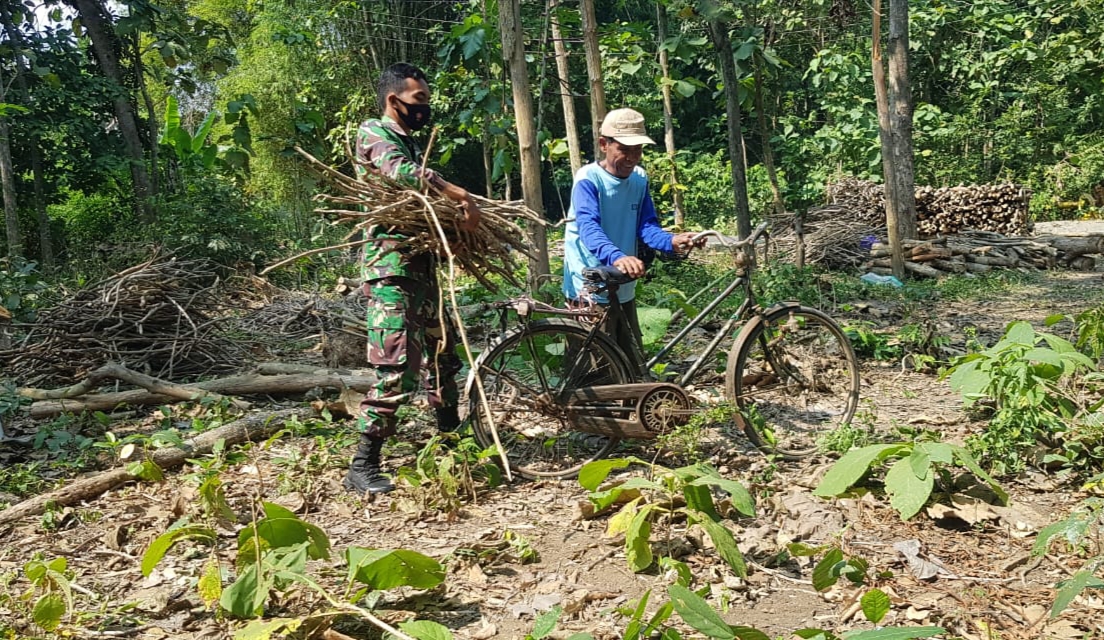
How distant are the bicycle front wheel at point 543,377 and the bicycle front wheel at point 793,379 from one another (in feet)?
2.28

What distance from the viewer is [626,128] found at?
4.33m

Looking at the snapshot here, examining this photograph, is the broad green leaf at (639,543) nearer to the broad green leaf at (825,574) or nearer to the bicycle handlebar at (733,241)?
the broad green leaf at (825,574)

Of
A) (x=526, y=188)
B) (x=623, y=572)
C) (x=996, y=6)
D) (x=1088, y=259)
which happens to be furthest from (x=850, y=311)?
(x=996, y=6)

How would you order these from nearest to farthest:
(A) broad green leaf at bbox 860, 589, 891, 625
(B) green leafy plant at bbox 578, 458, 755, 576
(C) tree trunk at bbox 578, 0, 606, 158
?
(A) broad green leaf at bbox 860, 589, 891, 625 → (B) green leafy plant at bbox 578, 458, 755, 576 → (C) tree trunk at bbox 578, 0, 606, 158

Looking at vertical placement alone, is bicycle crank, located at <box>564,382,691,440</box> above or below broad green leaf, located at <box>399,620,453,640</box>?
above

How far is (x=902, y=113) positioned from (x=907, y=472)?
1045 cm

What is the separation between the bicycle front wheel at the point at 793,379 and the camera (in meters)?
4.63

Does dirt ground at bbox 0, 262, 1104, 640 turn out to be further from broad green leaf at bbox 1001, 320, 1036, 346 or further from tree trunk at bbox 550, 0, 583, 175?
tree trunk at bbox 550, 0, 583, 175

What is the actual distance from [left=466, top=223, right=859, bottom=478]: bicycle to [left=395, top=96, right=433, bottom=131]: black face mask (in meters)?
0.98

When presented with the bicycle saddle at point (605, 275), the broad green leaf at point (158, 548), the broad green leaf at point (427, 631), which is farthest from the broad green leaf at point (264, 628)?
the bicycle saddle at point (605, 275)

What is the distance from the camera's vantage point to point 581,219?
445 cm

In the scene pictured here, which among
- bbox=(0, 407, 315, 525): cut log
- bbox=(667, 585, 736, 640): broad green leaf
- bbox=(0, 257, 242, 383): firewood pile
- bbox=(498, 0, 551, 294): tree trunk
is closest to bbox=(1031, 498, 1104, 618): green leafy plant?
bbox=(667, 585, 736, 640): broad green leaf

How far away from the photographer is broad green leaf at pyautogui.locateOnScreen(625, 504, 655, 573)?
10.8ft

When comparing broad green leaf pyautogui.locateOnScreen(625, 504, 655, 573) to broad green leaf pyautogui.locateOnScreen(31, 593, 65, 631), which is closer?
broad green leaf pyautogui.locateOnScreen(31, 593, 65, 631)
